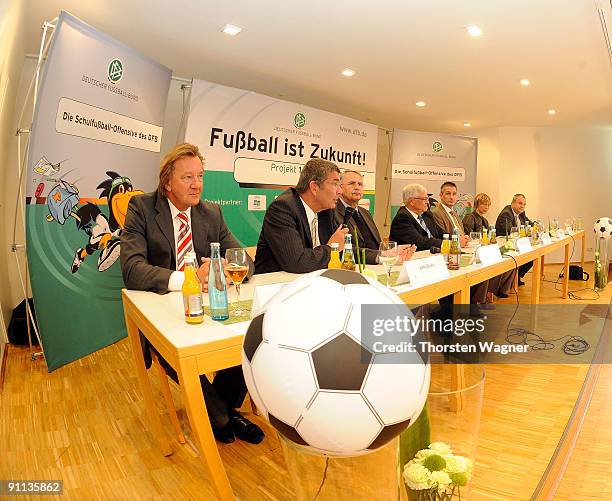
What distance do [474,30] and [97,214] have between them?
3.29m

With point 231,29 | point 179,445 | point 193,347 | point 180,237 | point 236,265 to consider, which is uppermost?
point 231,29

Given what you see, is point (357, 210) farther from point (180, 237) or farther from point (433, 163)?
A: point (433, 163)

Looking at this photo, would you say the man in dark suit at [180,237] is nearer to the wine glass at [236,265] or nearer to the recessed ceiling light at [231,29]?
the wine glass at [236,265]

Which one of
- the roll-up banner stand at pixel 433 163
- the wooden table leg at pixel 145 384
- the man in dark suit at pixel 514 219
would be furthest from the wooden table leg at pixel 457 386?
the roll-up banner stand at pixel 433 163

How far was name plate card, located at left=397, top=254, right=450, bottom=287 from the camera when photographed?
5.98 feet

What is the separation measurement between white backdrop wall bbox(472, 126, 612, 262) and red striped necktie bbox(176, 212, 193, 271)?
752 centimetres

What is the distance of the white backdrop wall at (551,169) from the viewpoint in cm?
812

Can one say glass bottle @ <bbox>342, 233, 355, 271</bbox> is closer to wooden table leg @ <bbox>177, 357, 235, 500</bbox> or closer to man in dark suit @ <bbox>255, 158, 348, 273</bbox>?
man in dark suit @ <bbox>255, 158, 348, 273</bbox>

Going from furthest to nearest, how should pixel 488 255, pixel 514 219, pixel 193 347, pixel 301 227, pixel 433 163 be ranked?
pixel 433 163
pixel 514 219
pixel 488 255
pixel 301 227
pixel 193 347

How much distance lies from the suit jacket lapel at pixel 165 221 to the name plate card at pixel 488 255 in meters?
1.80

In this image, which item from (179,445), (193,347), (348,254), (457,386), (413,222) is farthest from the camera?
(413,222)

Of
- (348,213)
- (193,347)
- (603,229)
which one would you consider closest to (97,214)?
(348,213)

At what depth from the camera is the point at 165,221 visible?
1.90 m

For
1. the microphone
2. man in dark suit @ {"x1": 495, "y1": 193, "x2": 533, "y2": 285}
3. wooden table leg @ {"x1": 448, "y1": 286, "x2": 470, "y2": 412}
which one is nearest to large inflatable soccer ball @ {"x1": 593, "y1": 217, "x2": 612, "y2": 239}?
man in dark suit @ {"x1": 495, "y1": 193, "x2": 533, "y2": 285}
